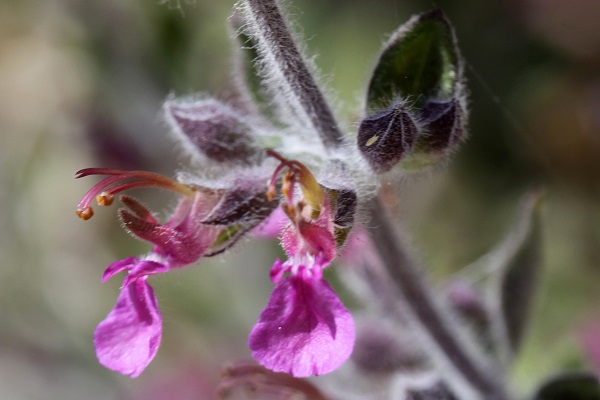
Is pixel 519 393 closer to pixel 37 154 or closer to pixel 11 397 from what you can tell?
pixel 37 154

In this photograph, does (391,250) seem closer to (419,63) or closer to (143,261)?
(419,63)

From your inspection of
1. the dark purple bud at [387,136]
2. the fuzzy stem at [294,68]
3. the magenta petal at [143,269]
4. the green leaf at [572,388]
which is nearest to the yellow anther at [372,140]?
the dark purple bud at [387,136]

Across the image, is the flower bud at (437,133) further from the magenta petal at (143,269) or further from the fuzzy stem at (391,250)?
the magenta petal at (143,269)

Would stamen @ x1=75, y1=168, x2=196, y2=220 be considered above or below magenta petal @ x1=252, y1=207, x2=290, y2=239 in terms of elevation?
above

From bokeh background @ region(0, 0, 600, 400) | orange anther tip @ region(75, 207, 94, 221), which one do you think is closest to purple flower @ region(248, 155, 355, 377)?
orange anther tip @ region(75, 207, 94, 221)

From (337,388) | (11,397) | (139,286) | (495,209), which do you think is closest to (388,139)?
(139,286)

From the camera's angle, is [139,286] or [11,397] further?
[11,397]

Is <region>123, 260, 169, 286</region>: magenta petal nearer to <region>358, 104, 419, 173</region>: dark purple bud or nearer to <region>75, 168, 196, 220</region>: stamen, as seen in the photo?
<region>75, 168, 196, 220</region>: stamen
